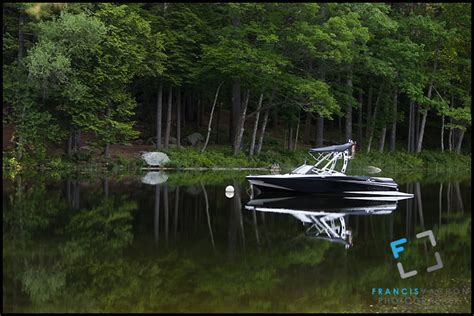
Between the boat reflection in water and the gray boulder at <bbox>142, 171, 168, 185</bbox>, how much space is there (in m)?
5.94

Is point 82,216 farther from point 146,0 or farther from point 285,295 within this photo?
point 146,0

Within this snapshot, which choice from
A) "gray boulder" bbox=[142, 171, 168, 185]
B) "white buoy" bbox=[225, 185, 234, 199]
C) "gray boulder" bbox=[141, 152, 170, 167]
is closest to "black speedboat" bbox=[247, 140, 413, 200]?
"white buoy" bbox=[225, 185, 234, 199]

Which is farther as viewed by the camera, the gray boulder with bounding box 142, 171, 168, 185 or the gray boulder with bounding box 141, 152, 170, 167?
the gray boulder with bounding box 141, 152, 170, 167

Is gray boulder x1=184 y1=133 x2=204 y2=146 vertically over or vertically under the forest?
under

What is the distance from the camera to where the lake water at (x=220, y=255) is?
9.88 m

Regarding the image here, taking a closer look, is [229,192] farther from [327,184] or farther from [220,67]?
[220,67]

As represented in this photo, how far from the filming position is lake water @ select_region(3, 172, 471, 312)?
9883 millimetres

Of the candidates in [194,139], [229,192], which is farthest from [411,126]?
[229,192]

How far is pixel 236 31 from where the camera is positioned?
1556 inches

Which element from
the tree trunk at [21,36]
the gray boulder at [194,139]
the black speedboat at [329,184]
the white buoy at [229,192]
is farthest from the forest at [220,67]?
the black speedboat at [329,184]

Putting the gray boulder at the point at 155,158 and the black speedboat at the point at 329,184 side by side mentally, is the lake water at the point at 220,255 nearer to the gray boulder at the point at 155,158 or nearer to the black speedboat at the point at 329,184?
the black speedboat at the point at 329,184

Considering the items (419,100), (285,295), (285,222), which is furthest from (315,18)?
(285,295)

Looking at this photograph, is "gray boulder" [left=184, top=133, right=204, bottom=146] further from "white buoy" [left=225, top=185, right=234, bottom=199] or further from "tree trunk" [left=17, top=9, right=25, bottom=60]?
"white buoy" [left=225, top=185, right=234, bottom=199]

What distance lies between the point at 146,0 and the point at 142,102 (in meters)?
9.48
